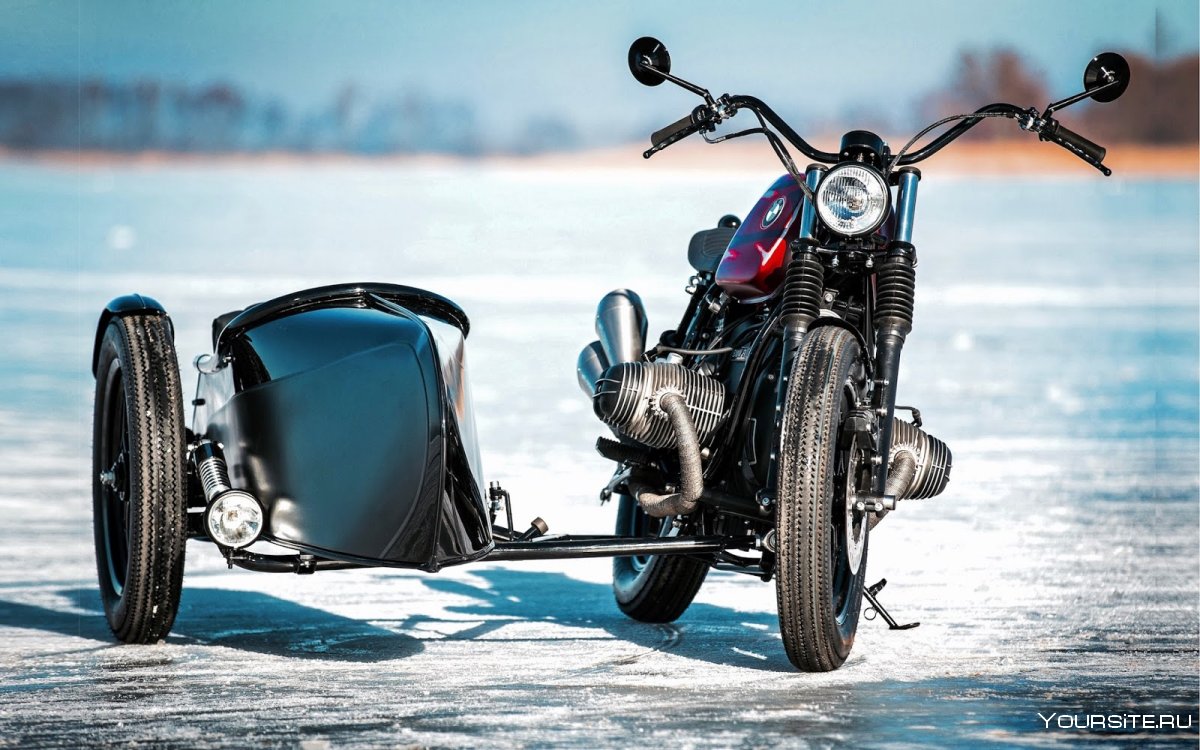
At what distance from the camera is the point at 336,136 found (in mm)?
35625

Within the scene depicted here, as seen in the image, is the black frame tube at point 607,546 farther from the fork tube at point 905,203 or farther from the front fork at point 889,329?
the fork tube at point 905,203

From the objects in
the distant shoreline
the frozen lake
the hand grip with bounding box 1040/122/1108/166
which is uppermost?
the distant shoreline

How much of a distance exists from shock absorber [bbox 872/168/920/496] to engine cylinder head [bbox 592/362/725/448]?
549 mm

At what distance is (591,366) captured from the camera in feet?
21.2

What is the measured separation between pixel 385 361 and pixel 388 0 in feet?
106

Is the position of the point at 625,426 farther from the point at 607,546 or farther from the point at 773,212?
the point at 773,212

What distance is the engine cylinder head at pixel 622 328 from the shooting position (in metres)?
6.30

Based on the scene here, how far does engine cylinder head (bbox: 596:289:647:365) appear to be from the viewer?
6.30m

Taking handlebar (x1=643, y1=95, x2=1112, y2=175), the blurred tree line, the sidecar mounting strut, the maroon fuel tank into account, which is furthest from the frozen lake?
the blurred tree line

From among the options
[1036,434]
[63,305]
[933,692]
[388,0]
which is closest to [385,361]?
[933,692]

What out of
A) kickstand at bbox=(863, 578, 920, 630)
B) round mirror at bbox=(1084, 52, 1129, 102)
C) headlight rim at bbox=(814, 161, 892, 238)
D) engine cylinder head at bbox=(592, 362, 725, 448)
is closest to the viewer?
headlight rim at bbox=(814, 161, 892, 238)

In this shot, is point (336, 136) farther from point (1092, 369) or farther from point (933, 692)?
point (933, 692)

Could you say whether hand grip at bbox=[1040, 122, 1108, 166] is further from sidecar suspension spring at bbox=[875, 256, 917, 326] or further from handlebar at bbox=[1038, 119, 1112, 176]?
sidecar suspension spring at bbox=[875, 256, 917, 326]

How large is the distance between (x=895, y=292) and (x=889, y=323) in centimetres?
10
